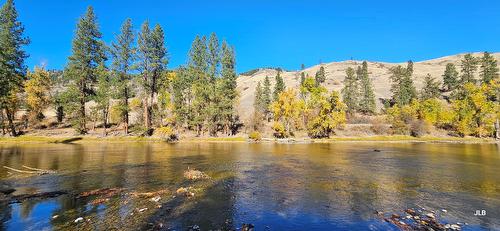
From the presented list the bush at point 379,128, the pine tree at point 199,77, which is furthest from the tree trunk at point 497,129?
the pine tree at point 199,77

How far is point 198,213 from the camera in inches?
615

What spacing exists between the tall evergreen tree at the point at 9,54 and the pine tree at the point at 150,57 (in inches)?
885

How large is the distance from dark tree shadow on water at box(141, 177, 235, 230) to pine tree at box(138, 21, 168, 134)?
2071 inches

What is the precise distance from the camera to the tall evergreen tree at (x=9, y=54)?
58281 mm

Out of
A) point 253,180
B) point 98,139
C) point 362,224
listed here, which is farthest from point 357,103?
point 362,224

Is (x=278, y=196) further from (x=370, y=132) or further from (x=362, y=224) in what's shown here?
(x=370, y=132)

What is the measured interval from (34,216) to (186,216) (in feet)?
23.7

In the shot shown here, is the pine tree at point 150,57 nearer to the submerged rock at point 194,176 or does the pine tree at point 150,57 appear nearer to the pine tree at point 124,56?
the pine tree at point 124,56

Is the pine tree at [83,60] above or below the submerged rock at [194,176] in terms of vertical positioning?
above

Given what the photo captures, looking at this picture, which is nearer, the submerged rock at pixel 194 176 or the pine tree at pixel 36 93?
the submerged rock at pixel 194 176

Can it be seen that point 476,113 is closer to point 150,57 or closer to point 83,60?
point 150,57

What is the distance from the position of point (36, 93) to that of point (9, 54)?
19587 millimetres

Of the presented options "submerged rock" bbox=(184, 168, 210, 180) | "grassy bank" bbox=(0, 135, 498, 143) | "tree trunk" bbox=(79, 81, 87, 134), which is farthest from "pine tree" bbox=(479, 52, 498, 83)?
"tree trunk" bbox=(79, 81, 87, 134)

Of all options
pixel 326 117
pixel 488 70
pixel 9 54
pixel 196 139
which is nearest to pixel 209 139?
pixel 196 139
